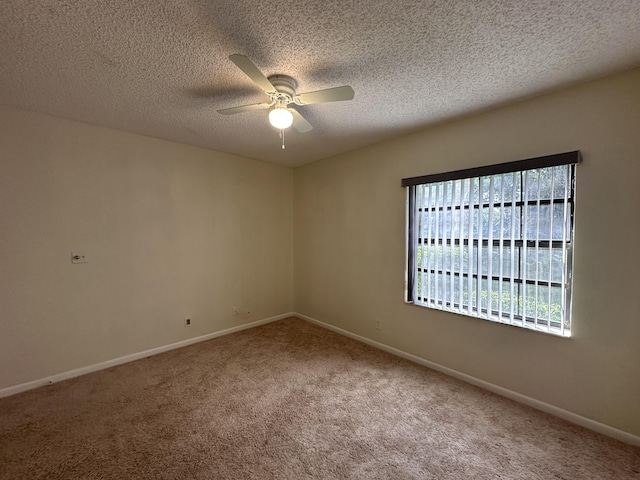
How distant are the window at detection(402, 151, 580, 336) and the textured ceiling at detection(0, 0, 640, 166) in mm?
660

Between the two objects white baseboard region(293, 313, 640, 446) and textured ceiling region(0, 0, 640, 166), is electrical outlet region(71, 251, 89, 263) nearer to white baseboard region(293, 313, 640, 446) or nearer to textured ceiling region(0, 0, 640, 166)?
textured ceiling region(0, 0, 640, 166)

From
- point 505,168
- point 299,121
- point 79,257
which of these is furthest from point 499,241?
point 79,257

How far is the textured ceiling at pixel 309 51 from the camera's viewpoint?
1.35 metres

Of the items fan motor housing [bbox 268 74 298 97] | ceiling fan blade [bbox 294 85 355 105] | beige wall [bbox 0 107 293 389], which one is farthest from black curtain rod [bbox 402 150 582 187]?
beige wall [bbox 0 107 293 389]

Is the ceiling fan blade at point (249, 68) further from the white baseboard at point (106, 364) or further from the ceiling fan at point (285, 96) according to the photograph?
the white baseboard at point (106, 364)

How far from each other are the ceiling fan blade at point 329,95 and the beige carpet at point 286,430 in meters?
2.31

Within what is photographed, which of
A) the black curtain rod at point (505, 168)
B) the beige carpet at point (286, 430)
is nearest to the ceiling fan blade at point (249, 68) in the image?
the black curtain rod at point (505, 168)

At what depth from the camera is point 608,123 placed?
1904mm

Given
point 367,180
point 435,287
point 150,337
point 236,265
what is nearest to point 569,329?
point 435,287

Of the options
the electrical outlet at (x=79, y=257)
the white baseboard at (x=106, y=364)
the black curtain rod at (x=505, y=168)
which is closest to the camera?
the black curtain rod at (x=505, y=168)

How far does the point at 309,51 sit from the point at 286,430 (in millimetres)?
2551

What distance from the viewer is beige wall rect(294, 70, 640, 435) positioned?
1856 millimetres

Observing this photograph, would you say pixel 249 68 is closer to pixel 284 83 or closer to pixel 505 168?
pixel 284 83

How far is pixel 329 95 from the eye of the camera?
177 centimetres
